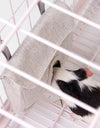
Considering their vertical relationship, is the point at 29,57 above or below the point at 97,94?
above

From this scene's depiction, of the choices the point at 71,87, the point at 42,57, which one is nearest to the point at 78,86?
the point at 71,87

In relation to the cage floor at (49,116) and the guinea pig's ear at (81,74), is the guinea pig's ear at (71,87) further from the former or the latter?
the cage floor at (49,116)

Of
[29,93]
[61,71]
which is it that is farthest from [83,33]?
[29,93]

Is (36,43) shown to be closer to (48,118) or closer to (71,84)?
(71,84)

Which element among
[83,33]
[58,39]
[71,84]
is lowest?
[83,33]

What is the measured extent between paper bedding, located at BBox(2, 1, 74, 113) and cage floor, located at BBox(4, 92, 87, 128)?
13 centimetres

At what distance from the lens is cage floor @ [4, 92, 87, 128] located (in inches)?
35.0

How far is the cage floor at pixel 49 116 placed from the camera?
0.89 meters

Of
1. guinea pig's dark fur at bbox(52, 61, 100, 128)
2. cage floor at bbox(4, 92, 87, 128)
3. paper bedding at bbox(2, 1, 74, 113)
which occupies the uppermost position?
paper bedding at bbox(2, 1, 74, 113)

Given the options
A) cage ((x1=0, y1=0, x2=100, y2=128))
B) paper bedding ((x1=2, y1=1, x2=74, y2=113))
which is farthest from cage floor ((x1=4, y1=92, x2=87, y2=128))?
paper bedding ((x1=2, y1=1, x2=74, y2=113))

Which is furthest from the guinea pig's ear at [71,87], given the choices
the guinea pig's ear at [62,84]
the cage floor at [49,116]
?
the cage floor at [49,116]

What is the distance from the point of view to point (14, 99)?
731mm

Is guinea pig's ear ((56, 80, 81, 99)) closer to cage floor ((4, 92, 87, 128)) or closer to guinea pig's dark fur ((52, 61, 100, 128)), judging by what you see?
guinea pig's dark fur ((52, 61, 100, 128))

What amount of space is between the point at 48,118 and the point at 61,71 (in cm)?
21
